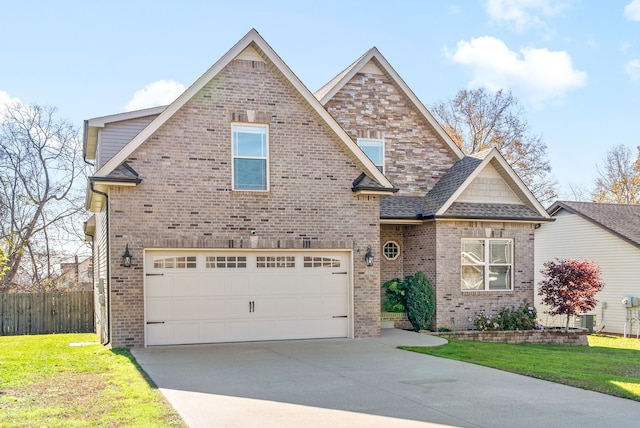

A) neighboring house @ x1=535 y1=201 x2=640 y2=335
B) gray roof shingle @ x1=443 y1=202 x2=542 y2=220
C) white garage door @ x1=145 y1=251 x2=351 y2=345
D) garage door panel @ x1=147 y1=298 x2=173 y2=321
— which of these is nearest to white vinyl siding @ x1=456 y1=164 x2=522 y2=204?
gray roof shingle @ x1=443 y1=202 x2=542 y2=220

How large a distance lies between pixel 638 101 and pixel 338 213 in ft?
112

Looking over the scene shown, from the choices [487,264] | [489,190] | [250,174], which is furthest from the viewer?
[489,190]

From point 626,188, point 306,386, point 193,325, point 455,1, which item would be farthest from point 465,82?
point 306,386

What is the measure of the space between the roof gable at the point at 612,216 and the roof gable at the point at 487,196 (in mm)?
6623

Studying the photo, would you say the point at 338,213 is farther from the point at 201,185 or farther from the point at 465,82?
the point at 465,82

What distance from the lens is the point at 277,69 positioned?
52.8ft

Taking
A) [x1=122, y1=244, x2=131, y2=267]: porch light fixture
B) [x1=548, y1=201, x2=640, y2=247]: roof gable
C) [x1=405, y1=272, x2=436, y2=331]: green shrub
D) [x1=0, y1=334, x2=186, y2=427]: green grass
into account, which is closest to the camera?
[x1=0, y1=334, x2=186, y2=427]: green grass

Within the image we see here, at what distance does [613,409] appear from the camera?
28.8 feet

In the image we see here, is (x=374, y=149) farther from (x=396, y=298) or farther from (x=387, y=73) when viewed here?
(x=396, y=298)

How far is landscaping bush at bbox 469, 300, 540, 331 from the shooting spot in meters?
18.8

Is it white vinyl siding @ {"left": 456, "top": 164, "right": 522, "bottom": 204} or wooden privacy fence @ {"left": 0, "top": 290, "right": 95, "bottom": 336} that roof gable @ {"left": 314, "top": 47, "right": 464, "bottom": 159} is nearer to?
white vinyl siding @ {"left": 456, "top": 164, "right": 522, "bottom": 204}

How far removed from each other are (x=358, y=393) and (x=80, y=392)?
403 centimetres

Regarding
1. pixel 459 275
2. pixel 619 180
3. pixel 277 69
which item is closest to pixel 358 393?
pixel 277 69

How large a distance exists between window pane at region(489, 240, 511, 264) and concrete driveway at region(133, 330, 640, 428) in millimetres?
6432
